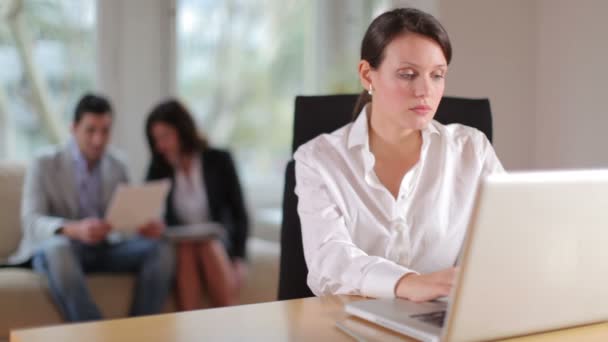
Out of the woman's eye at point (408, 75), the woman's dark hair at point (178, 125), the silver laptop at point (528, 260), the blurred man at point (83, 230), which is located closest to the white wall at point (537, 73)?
the woman's dark hair at point (178, 125)

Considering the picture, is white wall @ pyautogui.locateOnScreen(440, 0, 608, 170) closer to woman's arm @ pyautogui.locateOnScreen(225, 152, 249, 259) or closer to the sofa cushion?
woman's arm @ pyautogui.locateOnScreen(225, 152, 249, 259)

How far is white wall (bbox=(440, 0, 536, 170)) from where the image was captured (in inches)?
136

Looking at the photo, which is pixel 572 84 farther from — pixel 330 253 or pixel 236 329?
pixel 236 329

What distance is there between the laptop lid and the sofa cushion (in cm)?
274

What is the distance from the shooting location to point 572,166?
3438 millimetres

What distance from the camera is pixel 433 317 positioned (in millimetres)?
963

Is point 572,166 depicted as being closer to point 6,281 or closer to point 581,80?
point 581,80

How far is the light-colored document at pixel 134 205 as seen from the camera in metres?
2.88

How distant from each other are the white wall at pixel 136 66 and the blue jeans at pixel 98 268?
1018 mm

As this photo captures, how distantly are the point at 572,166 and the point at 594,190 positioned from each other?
2709 mm

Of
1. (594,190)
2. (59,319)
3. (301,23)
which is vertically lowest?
(59,319)

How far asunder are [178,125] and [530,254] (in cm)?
255

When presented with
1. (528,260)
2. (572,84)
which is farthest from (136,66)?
(528,260)

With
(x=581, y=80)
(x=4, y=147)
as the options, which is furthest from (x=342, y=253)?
(x=4, y=147)
